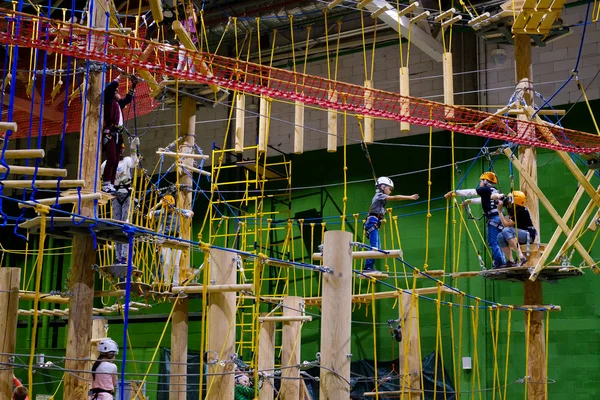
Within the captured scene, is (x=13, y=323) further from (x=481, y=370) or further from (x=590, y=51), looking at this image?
(x=590, y=51)

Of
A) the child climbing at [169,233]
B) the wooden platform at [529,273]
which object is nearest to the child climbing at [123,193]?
the child climbing at [169,233]

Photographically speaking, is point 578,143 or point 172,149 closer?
point 578,143

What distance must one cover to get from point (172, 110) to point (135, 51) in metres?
9.48

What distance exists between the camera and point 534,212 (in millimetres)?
9430

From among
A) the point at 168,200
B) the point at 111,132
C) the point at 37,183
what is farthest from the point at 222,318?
the point at 168,200

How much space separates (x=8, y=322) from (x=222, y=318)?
215cm

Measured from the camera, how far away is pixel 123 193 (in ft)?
30.0

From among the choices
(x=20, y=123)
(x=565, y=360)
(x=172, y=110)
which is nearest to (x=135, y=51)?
(x=20, y=123)

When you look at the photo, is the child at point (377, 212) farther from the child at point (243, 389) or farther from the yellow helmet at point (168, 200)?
the yellow helmet at point (168, 200)

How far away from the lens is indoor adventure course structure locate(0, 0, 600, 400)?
7.07 metres

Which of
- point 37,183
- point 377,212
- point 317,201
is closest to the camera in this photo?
point 37,183

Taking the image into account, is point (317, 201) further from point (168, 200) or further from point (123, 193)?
point (123, 193)

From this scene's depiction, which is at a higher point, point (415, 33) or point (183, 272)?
point (415, 33)

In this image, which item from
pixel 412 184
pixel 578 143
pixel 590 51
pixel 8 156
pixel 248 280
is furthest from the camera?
pixel 248 280
